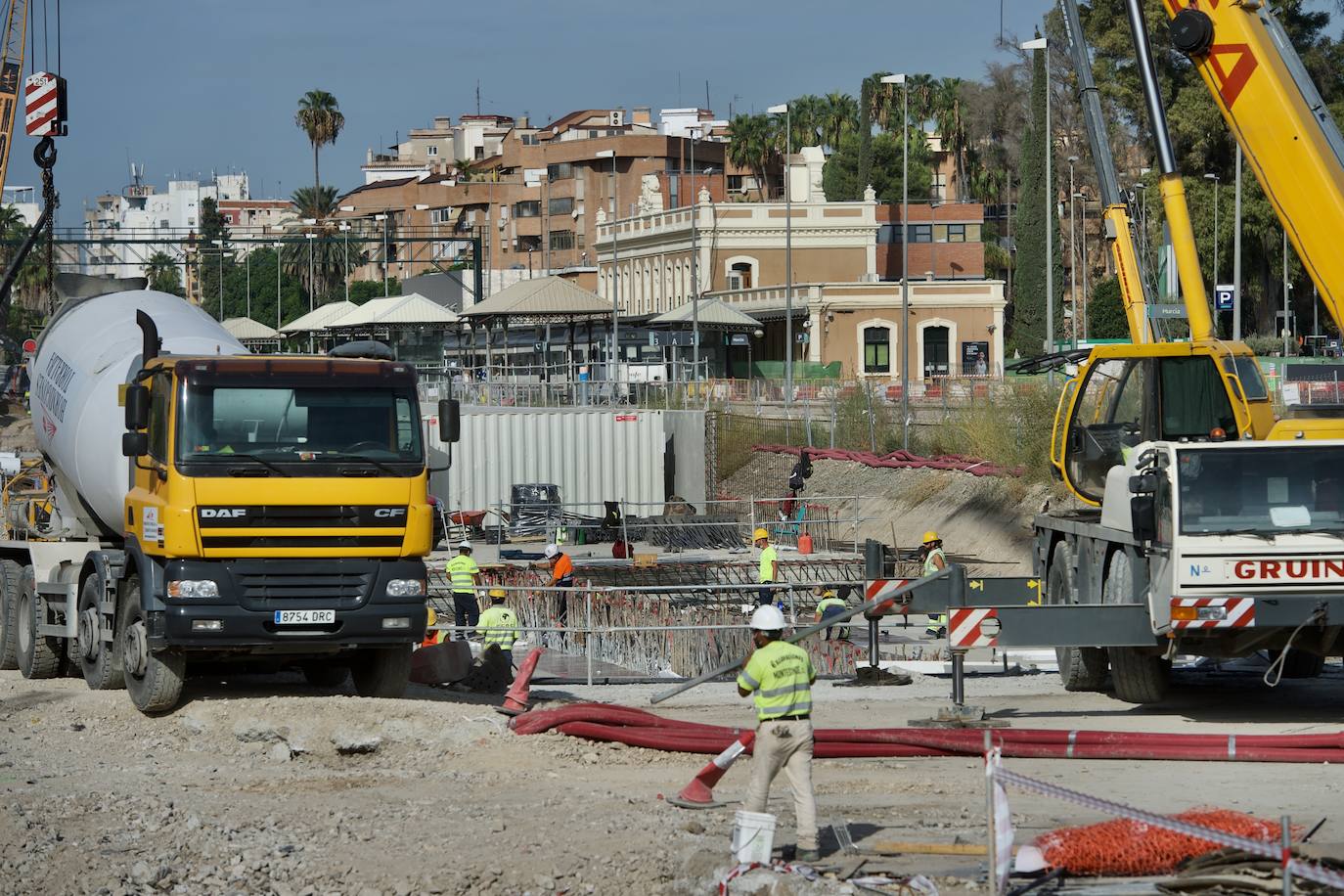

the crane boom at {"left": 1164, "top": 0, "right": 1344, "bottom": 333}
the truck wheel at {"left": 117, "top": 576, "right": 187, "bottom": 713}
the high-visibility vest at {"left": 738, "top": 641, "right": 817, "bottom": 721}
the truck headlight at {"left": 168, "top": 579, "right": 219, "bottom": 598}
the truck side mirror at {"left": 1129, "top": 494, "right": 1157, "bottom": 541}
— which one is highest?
the crane boom at {"left": 1164, "top": 0, "right": 1344, "bottom": 333}

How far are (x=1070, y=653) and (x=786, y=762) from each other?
8440mm

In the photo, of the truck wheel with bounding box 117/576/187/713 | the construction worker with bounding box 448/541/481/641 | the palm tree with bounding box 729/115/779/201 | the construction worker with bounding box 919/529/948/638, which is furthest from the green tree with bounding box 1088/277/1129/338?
the truck wheel with bounding box 117/576/187/713

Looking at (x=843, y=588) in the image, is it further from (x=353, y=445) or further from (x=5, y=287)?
(x=5, y=287)

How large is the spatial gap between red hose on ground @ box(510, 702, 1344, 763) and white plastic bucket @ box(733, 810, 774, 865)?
13.2ft

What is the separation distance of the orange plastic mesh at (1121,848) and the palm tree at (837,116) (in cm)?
11289

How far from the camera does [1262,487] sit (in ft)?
48.3

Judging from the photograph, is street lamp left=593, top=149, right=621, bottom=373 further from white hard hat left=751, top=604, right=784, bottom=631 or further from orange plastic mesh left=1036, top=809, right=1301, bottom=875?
orange plastic mesh left=1036, top=809, right=1301, bottom=875

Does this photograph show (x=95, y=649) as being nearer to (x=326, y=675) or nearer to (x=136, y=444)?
(x=326, y=675)

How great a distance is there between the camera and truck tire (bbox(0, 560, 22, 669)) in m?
19.7

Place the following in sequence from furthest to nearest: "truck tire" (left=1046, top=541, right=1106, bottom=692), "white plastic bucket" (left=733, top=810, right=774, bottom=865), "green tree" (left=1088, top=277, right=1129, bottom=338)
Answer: "green tree" (left=1088, top=277, right=1129, bottom=338) < "truck tire" (left=1046, top=541, right=1106, bottom=692) < "white plastic bucket" (left=733, top=810, right=774, bottom=865)

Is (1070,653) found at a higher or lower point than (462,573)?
lower

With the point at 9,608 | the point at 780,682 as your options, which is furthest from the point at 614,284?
the point at 780,682

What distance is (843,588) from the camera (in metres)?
28.3

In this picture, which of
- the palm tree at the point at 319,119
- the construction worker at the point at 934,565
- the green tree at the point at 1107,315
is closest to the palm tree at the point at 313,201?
the palm tree at the point at 319,119
